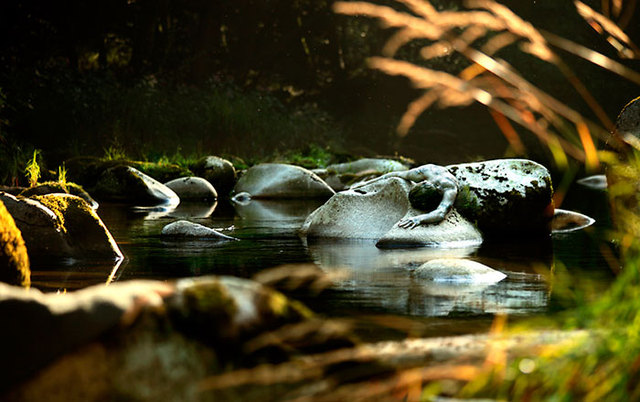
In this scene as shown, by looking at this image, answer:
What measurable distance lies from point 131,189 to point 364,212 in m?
6.90

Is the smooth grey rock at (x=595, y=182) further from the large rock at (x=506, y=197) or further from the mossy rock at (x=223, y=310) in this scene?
the mossy rock at (x=223, y=310)

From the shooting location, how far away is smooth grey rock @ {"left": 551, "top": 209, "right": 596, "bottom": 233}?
10.7 metres

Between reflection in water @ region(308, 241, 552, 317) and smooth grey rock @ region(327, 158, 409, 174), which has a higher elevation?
reflection in water @ region(308, 241, 552, 317)

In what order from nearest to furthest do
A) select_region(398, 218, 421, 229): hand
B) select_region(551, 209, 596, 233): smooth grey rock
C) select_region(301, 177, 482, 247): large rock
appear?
select_region(398, 218, 421, 229): hand, select_region(301, 177, 482, 247): large rock, select_region(551, 209, 596, 233): smooth grey rock

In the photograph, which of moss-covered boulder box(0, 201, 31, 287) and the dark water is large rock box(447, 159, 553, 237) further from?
moss-covered boulder box(0, 201, 31, 287)

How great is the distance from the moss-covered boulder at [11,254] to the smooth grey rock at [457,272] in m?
2.71

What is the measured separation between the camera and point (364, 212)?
942 centimetres

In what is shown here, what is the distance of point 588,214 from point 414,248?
4681 mm

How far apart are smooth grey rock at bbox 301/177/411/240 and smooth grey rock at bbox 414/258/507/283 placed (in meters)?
2.87

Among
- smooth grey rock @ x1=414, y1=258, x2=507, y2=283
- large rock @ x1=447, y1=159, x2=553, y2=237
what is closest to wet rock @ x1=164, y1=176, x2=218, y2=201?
large rock @ x1=447, y1=159, x2=553, y2=237

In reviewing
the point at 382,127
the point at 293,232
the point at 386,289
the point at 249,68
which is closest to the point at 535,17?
the point at 382,127

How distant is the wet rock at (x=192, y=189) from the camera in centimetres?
1639

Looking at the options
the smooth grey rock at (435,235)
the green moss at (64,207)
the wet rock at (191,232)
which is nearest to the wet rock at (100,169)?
the wet rock at (191,232)

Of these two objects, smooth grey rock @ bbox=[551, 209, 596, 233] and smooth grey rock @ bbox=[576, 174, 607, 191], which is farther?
smooth grey rock @ bbox=[576, 174, 607, 191]
